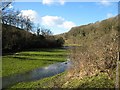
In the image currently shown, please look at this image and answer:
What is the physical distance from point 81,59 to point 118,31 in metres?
3.71

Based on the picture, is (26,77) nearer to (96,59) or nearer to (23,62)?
(96,59)

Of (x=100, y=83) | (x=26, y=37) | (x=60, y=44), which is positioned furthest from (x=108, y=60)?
(x=60, y=44)

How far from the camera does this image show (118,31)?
1633 centimetres

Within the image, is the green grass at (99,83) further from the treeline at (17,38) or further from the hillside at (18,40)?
the hillside at (18,40)

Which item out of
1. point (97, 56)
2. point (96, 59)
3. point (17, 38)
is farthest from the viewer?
point (17, 38)

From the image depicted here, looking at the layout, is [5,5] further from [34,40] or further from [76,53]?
[34,40]

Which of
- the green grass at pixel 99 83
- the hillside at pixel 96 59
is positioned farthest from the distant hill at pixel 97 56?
the green grass at pixel 99 83

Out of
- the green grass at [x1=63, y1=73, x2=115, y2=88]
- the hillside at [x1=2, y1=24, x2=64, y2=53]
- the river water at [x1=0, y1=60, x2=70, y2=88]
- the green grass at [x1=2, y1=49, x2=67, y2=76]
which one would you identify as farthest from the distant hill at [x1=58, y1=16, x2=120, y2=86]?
the hillside at [x1=2, y1=24, x2=64, y2=53]

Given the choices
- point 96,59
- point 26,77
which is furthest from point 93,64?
point 26,77

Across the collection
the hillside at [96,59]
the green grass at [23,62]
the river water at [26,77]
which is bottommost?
the river water at [26,77]

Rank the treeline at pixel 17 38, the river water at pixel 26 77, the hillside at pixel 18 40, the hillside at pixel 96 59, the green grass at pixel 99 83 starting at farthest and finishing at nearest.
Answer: the hillside at pixel 18 40, the treeline at pixel 17 38, the river water at pixel 26 77, the hillside at pixel 96 59, the green grass at pixel 99 83

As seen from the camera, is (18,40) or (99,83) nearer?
(99,83)

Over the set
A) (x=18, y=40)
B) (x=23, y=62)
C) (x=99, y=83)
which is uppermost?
(x=18, y=40)

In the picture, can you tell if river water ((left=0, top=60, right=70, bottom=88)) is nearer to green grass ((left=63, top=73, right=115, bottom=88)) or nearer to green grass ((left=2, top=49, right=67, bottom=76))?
green grass ((left=2, top=49, right=67, bottom=76))
